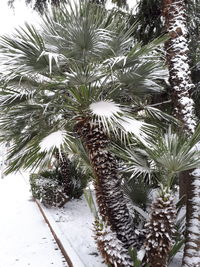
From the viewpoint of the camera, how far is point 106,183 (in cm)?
435

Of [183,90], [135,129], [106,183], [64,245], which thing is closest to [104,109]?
[135,129]

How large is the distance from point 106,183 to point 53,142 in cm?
121

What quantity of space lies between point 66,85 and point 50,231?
12.4ft

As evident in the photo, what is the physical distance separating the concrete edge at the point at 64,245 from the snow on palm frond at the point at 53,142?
201cm

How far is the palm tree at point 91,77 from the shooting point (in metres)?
3.87

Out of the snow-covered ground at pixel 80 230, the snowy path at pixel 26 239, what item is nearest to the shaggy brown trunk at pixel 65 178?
the snow-covered ground at pixel 80 230

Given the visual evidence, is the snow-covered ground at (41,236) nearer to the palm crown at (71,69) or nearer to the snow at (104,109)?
the palm crown at (71,69)

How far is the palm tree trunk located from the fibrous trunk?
570mm

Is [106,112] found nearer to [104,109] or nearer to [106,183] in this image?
[104,109]

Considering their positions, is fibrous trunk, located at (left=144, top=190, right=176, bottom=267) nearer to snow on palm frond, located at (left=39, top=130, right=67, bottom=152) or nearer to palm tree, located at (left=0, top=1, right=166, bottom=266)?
palm tree, located at (left=0, top=1, right=166, bottom=266)

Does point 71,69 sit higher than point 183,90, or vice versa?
point 71,69

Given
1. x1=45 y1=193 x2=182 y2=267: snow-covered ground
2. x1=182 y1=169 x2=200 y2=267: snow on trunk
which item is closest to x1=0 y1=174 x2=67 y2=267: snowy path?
x1=45 y1=193 x2=182 y2=267: snow-covered ground

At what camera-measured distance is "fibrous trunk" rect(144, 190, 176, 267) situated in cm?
356

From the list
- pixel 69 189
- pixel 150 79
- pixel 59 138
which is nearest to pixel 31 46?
pixel 59 138
